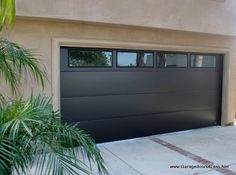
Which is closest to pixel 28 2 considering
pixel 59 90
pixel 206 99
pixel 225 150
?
pixel 59 90

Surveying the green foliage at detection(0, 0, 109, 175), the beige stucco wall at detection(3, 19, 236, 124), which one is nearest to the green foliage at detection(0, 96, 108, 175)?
the green foliage at detection(0, 0, 109, 175)

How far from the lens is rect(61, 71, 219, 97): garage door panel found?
17.7ft

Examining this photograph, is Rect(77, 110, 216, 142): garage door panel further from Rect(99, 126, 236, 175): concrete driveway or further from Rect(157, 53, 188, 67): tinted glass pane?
Rect(157, 53, 188, 67): tinted glass pane

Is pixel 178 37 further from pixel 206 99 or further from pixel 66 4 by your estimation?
pixel 66 4

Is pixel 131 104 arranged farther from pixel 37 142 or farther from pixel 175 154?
pixel 37 142

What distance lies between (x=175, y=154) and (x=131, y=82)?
1897 mm

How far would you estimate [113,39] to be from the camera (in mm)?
5484

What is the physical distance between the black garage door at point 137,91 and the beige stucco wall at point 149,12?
2.55 ft

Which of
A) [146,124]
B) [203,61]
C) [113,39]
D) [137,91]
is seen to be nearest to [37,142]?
[113,39]

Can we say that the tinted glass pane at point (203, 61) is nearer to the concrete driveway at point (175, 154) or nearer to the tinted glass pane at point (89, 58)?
the concrete driveway at point (175, 154)

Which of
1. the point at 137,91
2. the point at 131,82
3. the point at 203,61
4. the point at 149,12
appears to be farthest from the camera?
the point at 203,61

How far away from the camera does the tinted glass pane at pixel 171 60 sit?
6.38 meters

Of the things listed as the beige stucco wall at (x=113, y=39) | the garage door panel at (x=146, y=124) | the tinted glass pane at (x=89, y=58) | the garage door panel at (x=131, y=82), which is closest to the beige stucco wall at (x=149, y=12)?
the beige stucco wall at (x=113, y=39)

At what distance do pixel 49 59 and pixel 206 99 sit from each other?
14.7 ft
